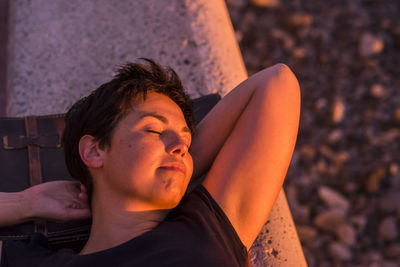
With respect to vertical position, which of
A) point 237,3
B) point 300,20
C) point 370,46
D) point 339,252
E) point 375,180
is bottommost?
point 339,252

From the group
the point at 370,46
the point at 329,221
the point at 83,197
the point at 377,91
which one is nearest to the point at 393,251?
the point at 329,221

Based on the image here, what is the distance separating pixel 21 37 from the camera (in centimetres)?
254

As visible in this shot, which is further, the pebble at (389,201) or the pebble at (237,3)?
the pebble at (237,3)

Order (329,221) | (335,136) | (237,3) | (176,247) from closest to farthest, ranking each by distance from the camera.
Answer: (176,247)
(329,221)
(335,136)
(237,3)

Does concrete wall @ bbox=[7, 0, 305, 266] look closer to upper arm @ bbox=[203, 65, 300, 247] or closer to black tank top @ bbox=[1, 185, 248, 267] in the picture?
upper arm @ bbox=[203, 65, 300, 247]

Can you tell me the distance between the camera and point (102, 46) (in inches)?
97.8

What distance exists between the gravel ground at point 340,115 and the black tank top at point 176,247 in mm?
1412

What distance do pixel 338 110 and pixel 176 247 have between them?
2224 millimetres

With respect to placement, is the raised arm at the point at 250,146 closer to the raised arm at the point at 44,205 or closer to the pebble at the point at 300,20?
the raised arm at the point at 44,205

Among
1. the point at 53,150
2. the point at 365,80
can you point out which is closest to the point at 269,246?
the point at 53,150

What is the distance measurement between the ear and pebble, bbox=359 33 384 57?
264 centimetres

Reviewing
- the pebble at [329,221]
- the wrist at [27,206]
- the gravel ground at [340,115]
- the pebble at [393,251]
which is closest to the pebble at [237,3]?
the gravel ground at [340,115]

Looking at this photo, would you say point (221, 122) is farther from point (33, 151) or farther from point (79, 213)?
point (33, 151)

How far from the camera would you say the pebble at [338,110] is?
10.8 feet
